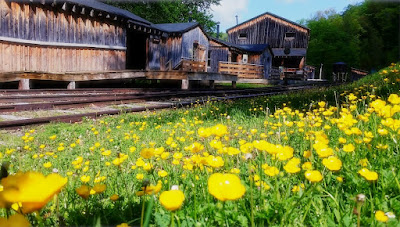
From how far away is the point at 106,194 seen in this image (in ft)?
7.64

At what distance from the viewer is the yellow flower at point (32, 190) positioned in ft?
2.40

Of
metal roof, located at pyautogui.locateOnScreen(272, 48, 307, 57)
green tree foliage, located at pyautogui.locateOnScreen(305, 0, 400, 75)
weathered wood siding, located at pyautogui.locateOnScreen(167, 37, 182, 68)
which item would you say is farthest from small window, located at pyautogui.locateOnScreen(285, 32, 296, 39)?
weathered wood siding, located at pyautogui.locateOnScreen(167, 37, 182, 68)

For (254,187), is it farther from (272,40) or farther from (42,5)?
(272,40)

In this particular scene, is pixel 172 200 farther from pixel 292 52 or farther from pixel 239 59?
pixel 292 52

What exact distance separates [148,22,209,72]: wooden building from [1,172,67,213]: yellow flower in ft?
69.0

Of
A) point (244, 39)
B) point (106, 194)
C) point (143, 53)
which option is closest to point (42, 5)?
point (143, 53)

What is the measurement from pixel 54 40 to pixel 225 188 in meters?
15.6

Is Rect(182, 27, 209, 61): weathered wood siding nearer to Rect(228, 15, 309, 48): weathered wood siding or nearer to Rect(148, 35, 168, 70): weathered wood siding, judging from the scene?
Rect(148, 35, 168, 70): weathered wood siding

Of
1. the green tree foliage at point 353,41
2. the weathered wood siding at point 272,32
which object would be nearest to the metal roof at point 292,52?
the weathered wood siding at point 272,32

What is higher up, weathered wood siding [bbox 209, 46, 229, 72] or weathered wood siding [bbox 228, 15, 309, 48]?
weathered wood siding [bbox 228, 15, 309, 48]

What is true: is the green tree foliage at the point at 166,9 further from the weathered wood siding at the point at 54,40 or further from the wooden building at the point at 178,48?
the weathered wood siding at the point at 54,40

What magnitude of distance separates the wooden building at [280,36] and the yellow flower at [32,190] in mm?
44243

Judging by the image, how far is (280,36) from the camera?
4525 centimetres

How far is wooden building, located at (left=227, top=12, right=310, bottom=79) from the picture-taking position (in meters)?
44.0
